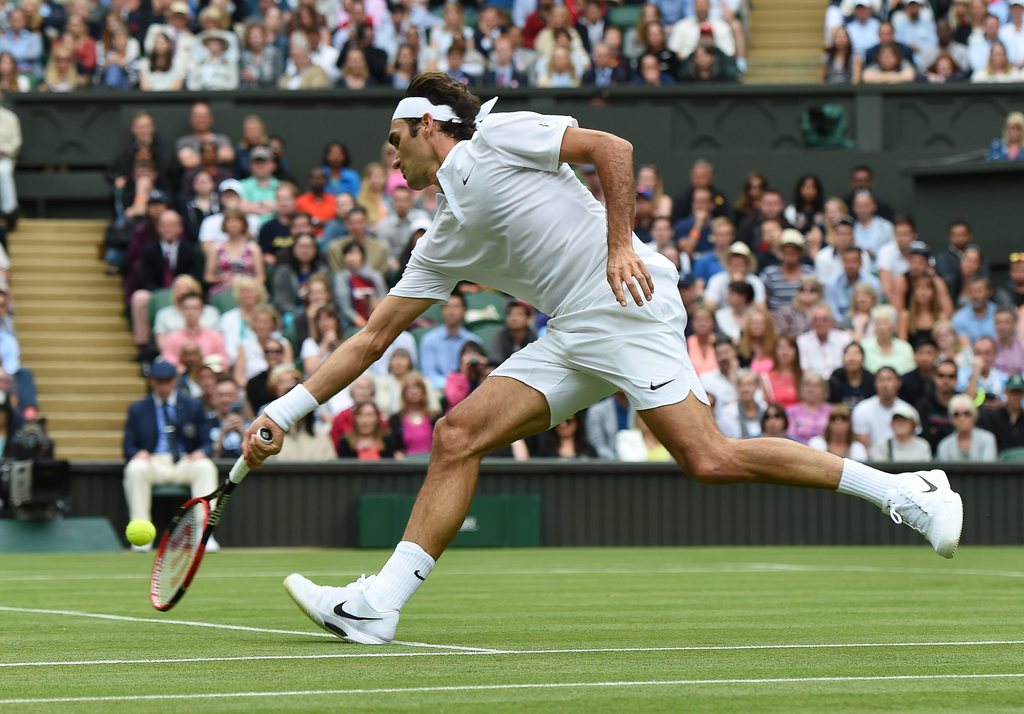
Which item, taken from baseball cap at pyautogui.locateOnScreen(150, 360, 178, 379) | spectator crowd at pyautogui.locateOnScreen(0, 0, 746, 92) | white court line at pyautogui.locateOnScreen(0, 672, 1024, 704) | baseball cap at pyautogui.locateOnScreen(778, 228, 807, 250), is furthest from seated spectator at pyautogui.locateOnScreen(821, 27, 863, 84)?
white court line at pyautogui.locateOnScreen(0, 672, 1024, 704)

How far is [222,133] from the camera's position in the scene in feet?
72.7

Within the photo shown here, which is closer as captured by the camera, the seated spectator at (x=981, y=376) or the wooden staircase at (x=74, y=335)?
the seated spectator at (x=981, y=376)

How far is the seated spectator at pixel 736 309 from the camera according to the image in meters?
18.8

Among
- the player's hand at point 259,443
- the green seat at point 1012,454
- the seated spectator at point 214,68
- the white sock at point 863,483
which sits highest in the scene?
the seated spectator at point 214,68

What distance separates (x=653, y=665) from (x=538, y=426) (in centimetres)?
136

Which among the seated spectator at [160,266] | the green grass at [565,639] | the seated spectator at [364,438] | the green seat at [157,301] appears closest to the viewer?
the green grass at [565,639]

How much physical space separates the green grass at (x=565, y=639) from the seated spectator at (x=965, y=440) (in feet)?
15.4

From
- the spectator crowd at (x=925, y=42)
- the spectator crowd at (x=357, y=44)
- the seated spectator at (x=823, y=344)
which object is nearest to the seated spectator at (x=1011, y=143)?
the spectator crowd at (x=925, y=42)

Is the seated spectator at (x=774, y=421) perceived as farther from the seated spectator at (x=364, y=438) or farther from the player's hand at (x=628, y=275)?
the player's hand at (x=628, y=275)

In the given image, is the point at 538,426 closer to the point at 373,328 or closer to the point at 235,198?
the point at 373,328

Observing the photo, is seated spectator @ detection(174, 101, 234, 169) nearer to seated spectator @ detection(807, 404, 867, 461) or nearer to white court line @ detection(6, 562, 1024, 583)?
seated spectator @ detection(807, 404, 867, 461)

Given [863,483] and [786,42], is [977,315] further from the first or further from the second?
[863,483]

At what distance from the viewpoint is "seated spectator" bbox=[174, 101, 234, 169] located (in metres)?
21.0

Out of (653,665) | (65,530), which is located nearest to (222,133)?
(65,530)
